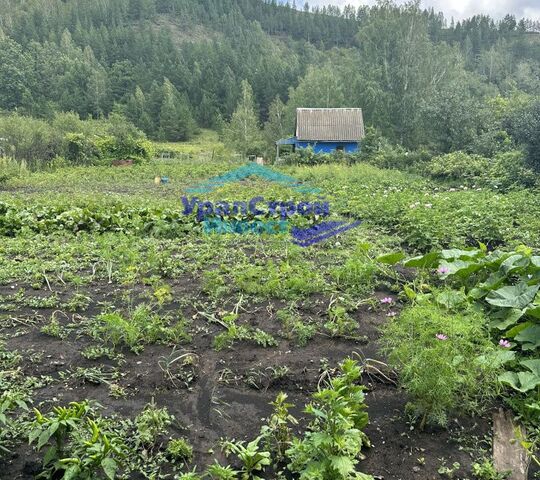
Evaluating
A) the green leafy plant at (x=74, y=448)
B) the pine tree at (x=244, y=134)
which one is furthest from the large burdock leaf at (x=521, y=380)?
the pine tree at (x=244, y=134)

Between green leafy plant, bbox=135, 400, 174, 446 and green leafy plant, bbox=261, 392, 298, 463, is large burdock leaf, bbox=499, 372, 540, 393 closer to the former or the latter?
green leafy plant, bbox=261, 392, 298, 463

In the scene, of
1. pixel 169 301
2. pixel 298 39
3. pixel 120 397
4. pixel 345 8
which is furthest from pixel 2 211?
pixel 345 8

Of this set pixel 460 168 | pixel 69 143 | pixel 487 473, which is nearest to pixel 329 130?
pixel 460 168

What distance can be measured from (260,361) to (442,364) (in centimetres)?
132

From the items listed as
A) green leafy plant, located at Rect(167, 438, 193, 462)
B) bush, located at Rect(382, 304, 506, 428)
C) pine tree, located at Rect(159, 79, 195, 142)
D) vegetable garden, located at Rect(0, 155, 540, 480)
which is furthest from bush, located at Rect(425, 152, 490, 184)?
pine tree, located at Rect(159, 79, 195, 142)

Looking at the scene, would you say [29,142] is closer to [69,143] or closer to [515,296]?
[69,143]

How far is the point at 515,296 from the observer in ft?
11.7

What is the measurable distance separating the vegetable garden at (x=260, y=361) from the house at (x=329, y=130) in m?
20.6

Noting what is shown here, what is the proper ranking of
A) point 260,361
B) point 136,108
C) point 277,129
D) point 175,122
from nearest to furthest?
point 260,361
point 277,129
point 175,122
point 136,108

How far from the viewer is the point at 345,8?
100 metres

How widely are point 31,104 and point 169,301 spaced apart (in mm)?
50076

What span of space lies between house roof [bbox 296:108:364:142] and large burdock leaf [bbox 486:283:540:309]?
2323 cm

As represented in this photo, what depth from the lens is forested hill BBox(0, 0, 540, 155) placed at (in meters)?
27.9

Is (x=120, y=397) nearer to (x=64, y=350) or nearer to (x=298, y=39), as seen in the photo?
(x=64, y=350)
